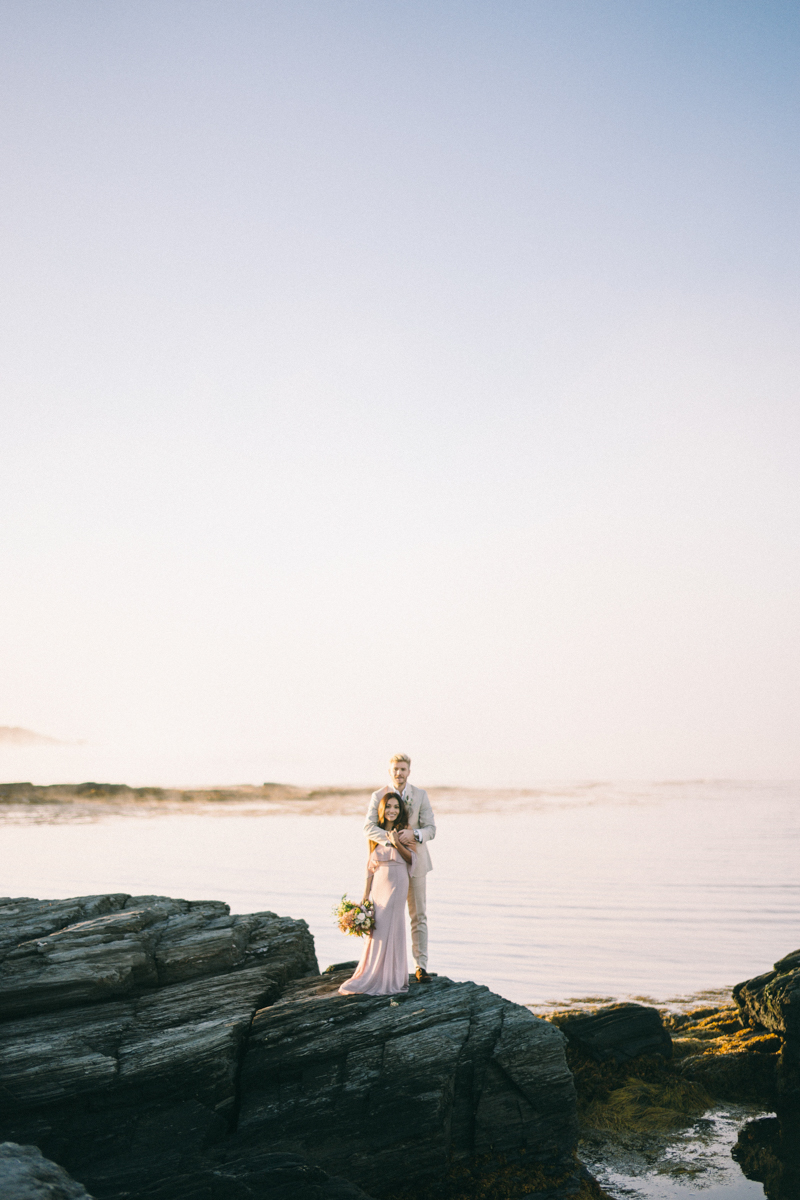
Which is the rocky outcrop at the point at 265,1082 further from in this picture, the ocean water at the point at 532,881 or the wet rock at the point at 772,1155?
the ocean water at the point at 532,881

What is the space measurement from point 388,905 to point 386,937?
47 centimetres

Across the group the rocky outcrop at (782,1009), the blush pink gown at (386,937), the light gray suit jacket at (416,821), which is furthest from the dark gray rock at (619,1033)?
the light gray suit jacket at (416,821)

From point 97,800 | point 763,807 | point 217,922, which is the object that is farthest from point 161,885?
point 763,807

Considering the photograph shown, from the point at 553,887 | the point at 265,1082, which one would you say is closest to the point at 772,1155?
the point at 265,1082

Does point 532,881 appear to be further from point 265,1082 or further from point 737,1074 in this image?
point 265,1082

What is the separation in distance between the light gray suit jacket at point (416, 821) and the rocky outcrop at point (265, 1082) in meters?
1.93

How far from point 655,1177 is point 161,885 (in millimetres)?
28129

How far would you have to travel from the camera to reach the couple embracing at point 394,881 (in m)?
12.5

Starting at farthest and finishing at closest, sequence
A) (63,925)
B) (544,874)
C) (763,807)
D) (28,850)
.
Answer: (763,807) → (28,850) → (544,874) → (63,925)

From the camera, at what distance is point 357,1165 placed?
1059cm

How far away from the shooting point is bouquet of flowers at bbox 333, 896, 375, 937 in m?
12.6

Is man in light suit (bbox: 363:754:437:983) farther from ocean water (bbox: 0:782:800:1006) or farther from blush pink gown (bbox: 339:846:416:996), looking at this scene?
ocean water (bbox: 0:782:800:1006)

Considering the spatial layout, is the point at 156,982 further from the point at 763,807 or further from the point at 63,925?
the point at 763,807

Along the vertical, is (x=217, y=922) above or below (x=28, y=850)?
above
